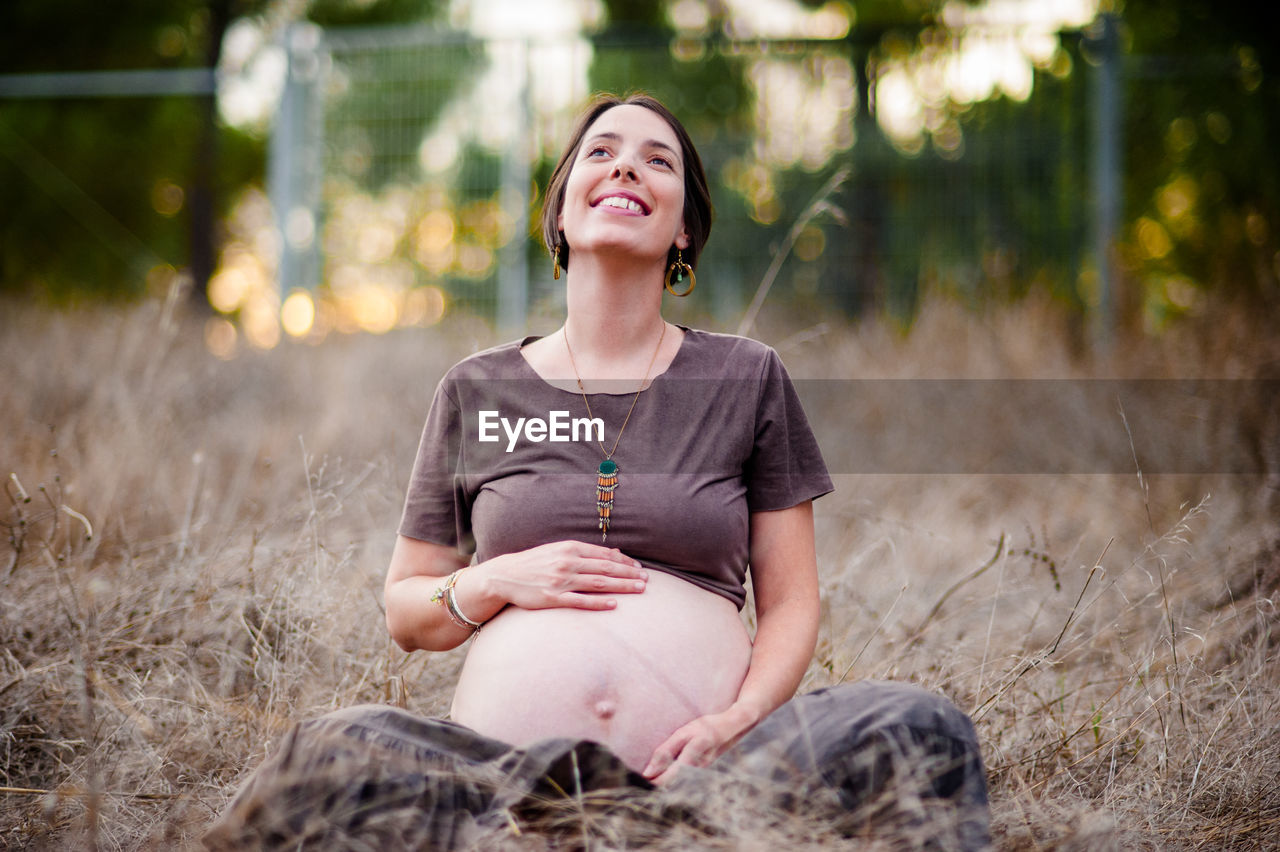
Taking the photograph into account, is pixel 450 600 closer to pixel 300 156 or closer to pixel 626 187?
pixel 626 187

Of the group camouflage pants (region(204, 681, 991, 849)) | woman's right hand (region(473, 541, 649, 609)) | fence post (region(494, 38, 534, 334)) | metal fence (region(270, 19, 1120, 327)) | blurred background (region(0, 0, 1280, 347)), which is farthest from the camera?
fence post (region(494, 38, 534, 334))

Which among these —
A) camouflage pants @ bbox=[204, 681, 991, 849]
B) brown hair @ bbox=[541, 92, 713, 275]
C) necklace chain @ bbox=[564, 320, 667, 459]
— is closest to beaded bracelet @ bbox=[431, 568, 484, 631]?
camouflage pants @ bbox=[204, 681, 991, 849]

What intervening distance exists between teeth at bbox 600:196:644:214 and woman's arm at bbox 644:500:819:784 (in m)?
0.63

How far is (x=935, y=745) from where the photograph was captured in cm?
143

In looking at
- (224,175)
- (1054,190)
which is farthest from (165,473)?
(224,175)

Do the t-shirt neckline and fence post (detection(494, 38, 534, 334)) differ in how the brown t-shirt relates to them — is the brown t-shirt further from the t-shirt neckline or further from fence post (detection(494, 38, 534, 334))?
fence post (detection(494, 38, 534, 334))

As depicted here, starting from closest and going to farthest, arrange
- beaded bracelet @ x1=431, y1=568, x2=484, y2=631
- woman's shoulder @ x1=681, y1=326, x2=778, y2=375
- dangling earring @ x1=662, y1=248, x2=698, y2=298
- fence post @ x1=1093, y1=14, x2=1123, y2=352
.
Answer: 1. beaded bracelet @ x1=431, y1=568, x2=484, y2=631
2. woman's shoulder @ x1=681, y1=326, x2=778, y2=375
3. dangling earring @ x1=662, y1=248, x2=698, y2=298
4. fence post @ x1=1093, y1=14, x2=1123, y2=352

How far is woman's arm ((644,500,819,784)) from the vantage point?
4.93 feet

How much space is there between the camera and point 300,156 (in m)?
7.32

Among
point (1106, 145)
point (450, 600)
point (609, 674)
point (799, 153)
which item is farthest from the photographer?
point (799, 153)

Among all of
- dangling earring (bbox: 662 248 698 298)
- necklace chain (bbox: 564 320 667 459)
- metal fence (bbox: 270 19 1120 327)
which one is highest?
metal fence (bbox: 270 19 1120 327)

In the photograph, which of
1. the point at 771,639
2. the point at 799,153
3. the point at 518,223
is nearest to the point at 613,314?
the point at 771,639

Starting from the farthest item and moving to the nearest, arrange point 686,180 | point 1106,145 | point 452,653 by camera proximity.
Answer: point 1106,145
point 452,653
point 686,180

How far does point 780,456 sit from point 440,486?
0.64 meters
